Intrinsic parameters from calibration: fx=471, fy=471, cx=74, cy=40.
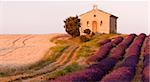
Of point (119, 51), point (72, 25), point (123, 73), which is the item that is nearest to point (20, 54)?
point (119, 51)

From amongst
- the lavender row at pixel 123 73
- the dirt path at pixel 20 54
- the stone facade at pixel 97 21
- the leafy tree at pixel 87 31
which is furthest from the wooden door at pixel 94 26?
the lavender row at pixel 123 73

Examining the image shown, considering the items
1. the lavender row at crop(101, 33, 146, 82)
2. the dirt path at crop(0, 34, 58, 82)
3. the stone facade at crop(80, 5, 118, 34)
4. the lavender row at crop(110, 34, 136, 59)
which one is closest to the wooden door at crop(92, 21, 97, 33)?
the stone facade at crop(80, 5, 118, 34)

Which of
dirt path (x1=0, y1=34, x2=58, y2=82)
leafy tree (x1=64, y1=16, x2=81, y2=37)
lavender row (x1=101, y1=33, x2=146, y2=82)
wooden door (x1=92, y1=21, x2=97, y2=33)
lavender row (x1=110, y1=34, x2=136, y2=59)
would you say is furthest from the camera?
wooden door (x1=92, y1=21, x2=97, y2=33)

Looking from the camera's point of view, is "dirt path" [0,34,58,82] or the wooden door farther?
the wooden door

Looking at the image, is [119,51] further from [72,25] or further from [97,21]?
[97,21]

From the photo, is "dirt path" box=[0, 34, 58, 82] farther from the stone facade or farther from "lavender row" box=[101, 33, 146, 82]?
the stone facade

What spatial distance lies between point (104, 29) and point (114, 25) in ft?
15.8

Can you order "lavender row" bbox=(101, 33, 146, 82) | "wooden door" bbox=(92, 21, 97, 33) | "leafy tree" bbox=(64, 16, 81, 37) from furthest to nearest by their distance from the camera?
"wooden door" bbox=(92, 21, 97, 33) → "leafy tree" bbox=(64, 16, 81, 37) → "lavender row" bbox=(101, 33, 146, 82)

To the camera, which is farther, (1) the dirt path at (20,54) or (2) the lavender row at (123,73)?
(1) the dirt path at (20,54)

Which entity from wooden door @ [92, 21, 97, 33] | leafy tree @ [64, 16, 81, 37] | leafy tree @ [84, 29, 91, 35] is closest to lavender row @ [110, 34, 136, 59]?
leafy tree @ [64, 16, 81, 37]

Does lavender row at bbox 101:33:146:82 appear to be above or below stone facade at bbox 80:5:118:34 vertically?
below

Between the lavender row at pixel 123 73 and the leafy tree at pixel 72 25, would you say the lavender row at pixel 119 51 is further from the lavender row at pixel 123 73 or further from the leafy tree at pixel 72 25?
the leafy tree at pixel 72 25

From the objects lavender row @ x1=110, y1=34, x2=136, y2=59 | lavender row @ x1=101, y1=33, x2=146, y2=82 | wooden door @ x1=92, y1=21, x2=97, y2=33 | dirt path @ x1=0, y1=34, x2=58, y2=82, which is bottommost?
dirt path @ x1=0, y1=34, x2=58, y2=82

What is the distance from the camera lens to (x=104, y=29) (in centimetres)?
7700
